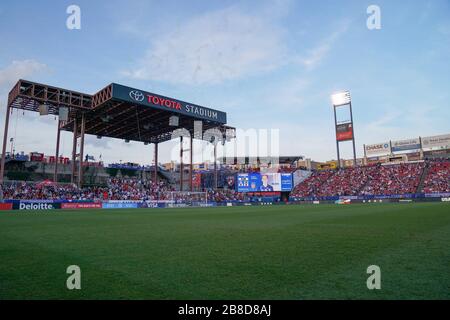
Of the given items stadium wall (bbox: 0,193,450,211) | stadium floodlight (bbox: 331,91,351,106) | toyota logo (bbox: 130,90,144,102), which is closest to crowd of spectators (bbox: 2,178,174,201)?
stadium wall (bbox: 0,193,450,211)

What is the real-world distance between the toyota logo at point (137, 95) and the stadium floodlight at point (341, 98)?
41.1 m

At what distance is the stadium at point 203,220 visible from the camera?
3.71 metres

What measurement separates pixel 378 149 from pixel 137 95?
196ft

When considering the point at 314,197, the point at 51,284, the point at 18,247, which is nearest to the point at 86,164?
the point at 314,197

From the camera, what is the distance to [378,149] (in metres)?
73.2

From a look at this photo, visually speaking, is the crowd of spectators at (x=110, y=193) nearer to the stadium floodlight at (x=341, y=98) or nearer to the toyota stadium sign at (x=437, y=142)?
the stadium floodlight at (x=341, y=98)

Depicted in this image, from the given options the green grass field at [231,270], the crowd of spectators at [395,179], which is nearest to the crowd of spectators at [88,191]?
the green grass field at [231,270]

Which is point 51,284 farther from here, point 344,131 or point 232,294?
point 344,131

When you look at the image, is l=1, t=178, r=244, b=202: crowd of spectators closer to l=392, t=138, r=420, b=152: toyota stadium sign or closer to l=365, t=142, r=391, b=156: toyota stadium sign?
l=365, t=142, r=391, b=156: toyota stadium sign

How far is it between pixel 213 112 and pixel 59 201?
2552cm

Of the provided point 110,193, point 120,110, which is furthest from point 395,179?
point 110,193

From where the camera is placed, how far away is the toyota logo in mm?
38700

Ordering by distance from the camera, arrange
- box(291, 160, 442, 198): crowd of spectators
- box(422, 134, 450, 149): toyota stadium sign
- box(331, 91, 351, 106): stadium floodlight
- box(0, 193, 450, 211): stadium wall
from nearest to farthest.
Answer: box(0, 193, 450, 211): stadium wall, box(291, 160, 442, 198): crowd of spectators, box(331, 91, 351, 106): stadium floodlight, box(422, 134, 450, 149): toyota stadium sign

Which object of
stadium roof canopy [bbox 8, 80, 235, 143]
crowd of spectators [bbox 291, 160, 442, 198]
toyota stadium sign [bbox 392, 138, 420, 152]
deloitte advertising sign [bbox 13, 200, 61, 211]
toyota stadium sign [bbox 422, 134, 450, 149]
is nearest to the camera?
deloitte advertising sign [bbox 13, 200, 61, 211]
